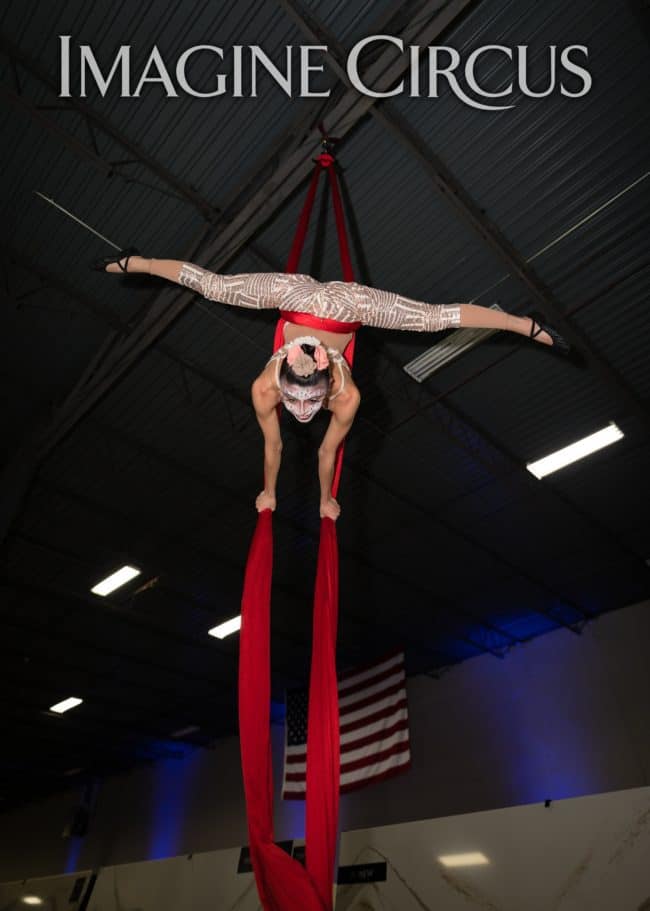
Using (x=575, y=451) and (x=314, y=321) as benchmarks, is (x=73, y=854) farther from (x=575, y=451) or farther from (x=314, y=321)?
(x=314, y=321)

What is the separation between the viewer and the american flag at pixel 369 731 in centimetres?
967

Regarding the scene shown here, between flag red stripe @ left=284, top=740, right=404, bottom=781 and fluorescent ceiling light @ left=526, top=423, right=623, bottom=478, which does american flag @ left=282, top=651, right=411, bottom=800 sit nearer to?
flag red stripe @ left=284, top=740, right=404, bottom=781

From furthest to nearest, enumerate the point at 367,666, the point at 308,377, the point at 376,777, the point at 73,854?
the point at 73,854 < the point at 367,666 < the point at 376,777 < the point at 308,377

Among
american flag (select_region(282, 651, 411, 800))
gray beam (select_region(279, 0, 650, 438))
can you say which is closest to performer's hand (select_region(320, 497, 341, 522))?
gray beam (select_region(279, 0, 650, 438))

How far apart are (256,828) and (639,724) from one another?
26.8ft

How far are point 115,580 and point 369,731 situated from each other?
471cm

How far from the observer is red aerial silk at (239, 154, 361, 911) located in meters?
2.90

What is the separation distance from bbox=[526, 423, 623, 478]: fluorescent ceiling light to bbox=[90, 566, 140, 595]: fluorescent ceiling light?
6.14m

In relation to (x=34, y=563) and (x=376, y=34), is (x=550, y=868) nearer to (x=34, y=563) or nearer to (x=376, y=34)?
(x=376, y=34)

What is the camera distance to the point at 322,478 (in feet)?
14.7

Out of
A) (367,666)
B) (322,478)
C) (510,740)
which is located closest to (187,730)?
(367,666)

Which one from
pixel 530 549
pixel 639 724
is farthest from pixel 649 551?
pixel 639 724

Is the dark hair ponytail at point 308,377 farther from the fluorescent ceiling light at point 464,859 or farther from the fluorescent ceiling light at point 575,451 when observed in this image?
the fluorescent ceiling light at point 575,451

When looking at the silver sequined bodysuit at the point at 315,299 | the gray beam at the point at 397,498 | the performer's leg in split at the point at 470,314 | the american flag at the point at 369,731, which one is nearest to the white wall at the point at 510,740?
the gray beam at the point at 397,498
